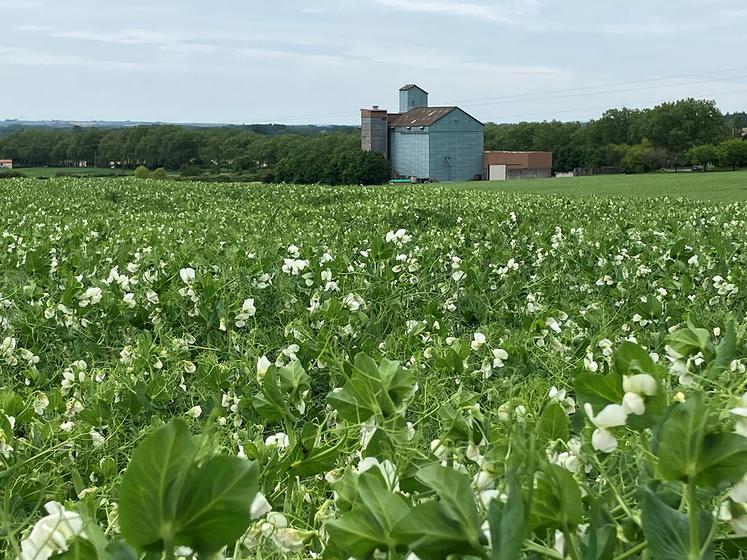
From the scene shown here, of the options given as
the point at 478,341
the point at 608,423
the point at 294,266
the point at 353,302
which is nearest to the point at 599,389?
the point at 608,423

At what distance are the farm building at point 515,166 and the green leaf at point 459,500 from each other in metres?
75.2

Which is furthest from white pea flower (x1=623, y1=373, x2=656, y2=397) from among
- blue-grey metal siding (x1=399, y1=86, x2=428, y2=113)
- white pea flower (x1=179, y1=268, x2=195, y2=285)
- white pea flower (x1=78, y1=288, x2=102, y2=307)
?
blue-grey metal siding (x1=399, y1=86, x2=428, y2=113)

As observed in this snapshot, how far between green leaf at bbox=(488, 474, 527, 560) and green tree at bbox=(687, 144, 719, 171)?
80.2 m

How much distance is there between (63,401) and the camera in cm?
263

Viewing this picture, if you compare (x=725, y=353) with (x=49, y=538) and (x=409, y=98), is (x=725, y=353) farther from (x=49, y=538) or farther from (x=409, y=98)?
(x=409, y=98)

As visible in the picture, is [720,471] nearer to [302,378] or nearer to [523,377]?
[302,378]

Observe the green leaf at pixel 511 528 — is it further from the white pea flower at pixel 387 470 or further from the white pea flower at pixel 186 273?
the white pea flower at pixel 186 273

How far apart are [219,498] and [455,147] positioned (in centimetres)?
7531

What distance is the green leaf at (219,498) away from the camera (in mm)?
794

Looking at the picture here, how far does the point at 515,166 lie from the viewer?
76.4 meters

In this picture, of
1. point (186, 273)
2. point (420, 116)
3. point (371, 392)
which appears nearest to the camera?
point (371, 392)

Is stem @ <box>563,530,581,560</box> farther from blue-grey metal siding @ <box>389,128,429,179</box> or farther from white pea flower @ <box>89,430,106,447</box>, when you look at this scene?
blue-grey metal siding @ <box>389,128,429,179</box>

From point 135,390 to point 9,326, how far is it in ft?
4.97

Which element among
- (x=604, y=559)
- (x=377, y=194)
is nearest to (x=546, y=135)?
(x=377, y=194)
